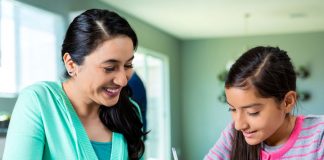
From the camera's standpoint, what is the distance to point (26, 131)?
1.08 metres

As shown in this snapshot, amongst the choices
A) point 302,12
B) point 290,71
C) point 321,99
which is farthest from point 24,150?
point 321,99

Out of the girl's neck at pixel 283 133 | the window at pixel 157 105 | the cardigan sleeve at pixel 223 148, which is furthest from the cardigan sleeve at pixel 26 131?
the window at pixel 157 105

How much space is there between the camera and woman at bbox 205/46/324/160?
120 cm

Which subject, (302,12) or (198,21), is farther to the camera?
(198,21)

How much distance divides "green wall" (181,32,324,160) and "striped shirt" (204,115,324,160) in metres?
5.91

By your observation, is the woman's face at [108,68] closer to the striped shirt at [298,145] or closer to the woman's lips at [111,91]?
the woman's lips at [111,91]

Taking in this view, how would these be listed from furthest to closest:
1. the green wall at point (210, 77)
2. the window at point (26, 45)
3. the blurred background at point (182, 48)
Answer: the green wall at point (210, 77), the blurred background at point (182, 48), the window at point (26, 45)

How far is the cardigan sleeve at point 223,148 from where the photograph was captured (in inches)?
51.6

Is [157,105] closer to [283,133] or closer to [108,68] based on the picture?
[283,133]

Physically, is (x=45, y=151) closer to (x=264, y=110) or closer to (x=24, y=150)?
(x=24, y=150)

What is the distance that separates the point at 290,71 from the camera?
126 centimetres

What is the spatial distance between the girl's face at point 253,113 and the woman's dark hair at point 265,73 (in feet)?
0.06

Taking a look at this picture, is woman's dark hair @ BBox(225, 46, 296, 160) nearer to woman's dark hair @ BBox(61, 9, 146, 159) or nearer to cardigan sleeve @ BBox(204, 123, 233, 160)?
cardigan sleeve @ BBox(204, 123, 233, 160)

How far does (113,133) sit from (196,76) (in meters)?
6.48
